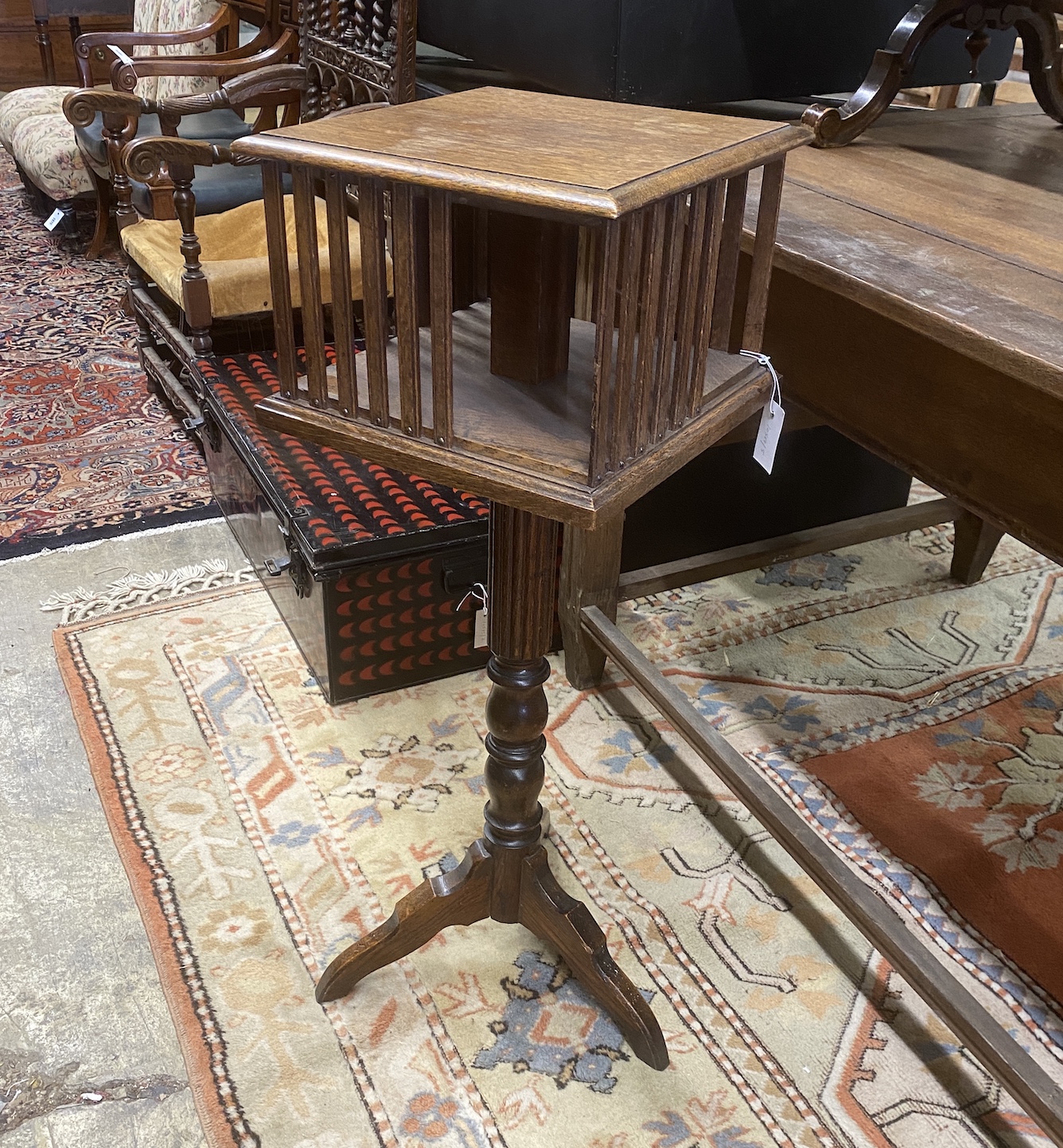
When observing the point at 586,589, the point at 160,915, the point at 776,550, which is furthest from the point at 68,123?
the point at 160,915

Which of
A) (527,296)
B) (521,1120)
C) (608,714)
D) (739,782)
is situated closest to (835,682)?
(608,714)

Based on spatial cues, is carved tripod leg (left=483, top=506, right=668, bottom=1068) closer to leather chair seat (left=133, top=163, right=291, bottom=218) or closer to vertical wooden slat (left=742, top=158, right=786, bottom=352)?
vertical wooden slat (left=742, top=158, right=786, bottom=352)

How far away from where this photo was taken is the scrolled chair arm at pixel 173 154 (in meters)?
2.32

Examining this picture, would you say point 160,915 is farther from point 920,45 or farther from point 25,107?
point 25,107

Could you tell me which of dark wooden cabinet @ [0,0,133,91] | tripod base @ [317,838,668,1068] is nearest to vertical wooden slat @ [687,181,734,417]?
tripod base @ [317,838,668,1068]

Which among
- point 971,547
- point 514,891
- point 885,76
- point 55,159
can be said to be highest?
point 885,76

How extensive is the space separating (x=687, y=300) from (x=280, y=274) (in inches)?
13.5

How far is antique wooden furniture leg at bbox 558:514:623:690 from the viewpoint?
6.38 ft

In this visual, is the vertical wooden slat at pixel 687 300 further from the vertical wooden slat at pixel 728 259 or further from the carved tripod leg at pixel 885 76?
the carved tripod leg at pixel 885 76

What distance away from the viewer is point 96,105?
317cm

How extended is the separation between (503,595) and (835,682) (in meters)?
1.13

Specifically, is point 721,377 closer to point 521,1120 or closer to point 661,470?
point 661,470

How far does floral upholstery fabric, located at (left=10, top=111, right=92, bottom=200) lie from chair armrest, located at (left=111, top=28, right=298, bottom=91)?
74 centimetres

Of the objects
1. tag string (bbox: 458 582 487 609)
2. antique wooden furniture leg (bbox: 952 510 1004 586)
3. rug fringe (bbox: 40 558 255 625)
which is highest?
tag string (bbox: 458 582 487 609)
